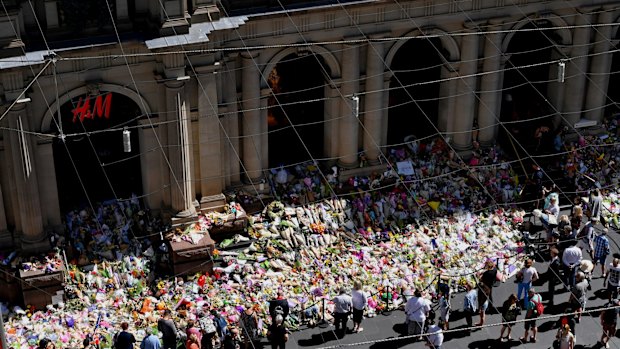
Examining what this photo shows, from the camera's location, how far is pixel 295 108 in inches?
1361

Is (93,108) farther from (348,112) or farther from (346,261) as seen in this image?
(346,261)

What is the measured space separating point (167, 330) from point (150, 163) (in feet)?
18.1

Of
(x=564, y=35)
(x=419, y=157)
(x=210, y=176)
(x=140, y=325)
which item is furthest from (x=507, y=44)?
(x=140, y=325)

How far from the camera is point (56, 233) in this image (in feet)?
104

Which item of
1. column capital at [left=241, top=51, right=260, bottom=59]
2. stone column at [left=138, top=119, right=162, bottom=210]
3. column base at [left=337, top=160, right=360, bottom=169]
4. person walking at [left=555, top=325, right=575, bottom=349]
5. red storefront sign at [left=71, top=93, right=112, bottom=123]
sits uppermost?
column capital at [left=241, top=51, right=260, bottom=59]

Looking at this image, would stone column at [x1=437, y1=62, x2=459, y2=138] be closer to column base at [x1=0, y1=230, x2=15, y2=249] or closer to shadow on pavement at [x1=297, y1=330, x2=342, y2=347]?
shadow on pavement at [x1=297, y1=330, x2=342, y2=347]

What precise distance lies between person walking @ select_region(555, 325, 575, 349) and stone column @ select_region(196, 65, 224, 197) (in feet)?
33.0

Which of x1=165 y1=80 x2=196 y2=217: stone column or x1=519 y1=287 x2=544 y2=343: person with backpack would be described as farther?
x1=165 y1=80 x2=196 y2=217: stone column

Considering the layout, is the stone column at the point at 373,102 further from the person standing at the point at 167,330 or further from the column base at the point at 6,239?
the column base at the point at 6,239

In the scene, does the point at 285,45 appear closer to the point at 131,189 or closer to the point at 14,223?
the point at 131,189

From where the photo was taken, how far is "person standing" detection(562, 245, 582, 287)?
31.5m

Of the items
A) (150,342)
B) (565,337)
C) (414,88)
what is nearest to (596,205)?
(414,88)

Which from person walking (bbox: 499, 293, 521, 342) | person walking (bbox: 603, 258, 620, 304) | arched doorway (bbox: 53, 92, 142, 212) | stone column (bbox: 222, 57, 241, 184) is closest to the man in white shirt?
person walking (bbox: 499, 293, 521, 342)

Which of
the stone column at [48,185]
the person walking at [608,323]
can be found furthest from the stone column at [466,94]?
the stone column at [48,185]
